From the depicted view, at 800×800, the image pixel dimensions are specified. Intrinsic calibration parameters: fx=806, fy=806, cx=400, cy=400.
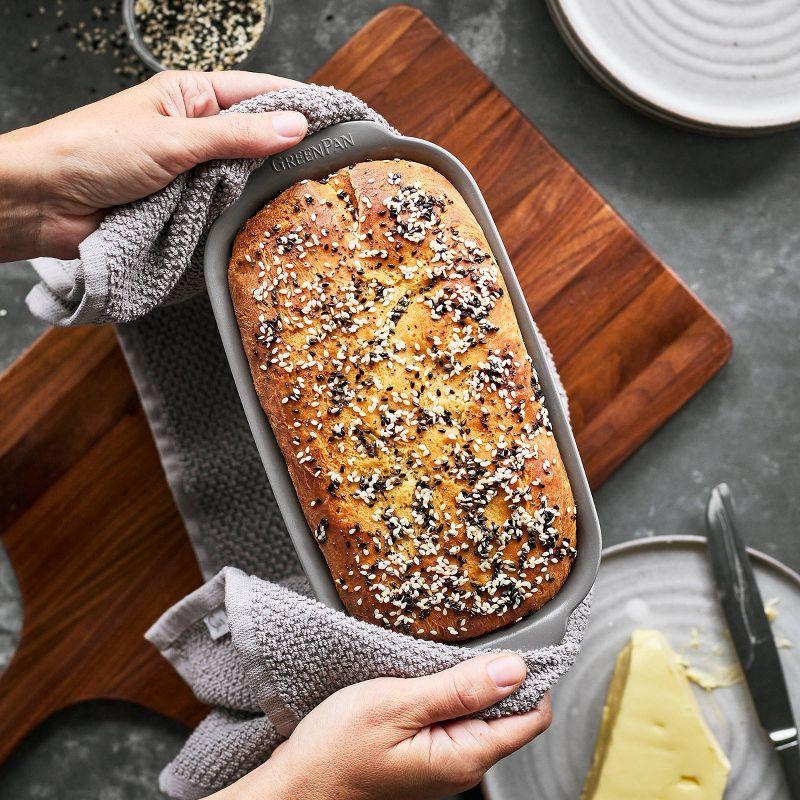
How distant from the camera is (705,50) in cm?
195

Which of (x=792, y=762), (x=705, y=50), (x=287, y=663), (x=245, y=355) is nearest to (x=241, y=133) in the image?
(x=245, y=355)

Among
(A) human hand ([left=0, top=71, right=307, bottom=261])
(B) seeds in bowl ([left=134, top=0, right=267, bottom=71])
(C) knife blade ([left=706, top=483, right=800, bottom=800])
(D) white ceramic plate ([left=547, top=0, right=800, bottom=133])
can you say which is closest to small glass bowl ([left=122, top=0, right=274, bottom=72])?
(B) seeds in bowl ([left=134, top=0, right=267, bottom=71])

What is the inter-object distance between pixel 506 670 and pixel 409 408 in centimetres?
48

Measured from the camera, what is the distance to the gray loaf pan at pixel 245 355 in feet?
4.79

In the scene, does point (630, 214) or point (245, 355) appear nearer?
point (245, 355)

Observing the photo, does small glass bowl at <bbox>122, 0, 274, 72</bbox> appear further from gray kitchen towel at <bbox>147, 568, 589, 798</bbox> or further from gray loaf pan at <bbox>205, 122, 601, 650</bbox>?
gray kitchen towel at <bbox>147, 568, 589, 798</bbox>

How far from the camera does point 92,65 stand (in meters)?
2.00

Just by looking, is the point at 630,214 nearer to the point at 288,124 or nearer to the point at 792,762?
the point at 288,124

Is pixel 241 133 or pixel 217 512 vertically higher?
pixel 241 133

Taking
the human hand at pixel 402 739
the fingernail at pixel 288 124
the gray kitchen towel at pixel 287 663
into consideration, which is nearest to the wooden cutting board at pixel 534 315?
the gray kitchen towel at pixel 287 663

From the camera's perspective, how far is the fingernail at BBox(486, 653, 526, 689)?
1346 millimetres

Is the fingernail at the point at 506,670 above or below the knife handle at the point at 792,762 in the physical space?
above

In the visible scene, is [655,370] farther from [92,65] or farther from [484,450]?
[92,65]

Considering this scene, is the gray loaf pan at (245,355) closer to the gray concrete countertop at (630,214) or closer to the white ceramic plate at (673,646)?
the white ceramic plate at (673,646)
